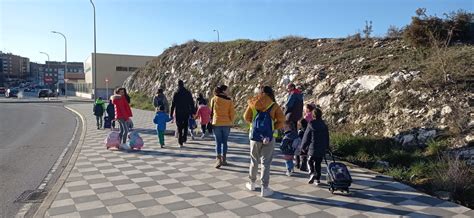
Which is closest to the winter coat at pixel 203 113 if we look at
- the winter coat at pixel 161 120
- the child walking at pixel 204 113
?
the child walking at pixel 204 113

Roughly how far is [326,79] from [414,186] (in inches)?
288

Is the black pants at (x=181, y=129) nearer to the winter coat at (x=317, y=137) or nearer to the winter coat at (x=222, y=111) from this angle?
the winter coat at (x=222, y=111)

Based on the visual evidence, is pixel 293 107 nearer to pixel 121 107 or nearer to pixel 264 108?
pixel 264 108

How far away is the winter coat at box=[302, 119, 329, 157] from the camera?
6055 mm

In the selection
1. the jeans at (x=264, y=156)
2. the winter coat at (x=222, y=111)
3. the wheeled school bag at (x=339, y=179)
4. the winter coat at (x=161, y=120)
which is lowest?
the wheeled school bag at (x=339, y=179)

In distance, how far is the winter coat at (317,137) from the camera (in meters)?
6.05

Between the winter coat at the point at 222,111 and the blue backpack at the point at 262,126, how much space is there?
1749 mm

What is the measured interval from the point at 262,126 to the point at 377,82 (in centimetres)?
648

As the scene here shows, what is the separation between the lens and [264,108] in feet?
18.7

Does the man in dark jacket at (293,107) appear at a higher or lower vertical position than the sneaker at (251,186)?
higher

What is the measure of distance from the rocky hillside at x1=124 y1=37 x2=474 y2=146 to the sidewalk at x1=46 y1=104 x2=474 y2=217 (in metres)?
2.55

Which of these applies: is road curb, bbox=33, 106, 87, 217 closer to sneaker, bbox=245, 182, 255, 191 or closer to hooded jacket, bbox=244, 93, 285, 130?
sneaker, bbox=245, 182, 255, 191

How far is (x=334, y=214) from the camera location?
4930 mm

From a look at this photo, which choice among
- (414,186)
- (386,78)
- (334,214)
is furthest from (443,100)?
(334,214)
